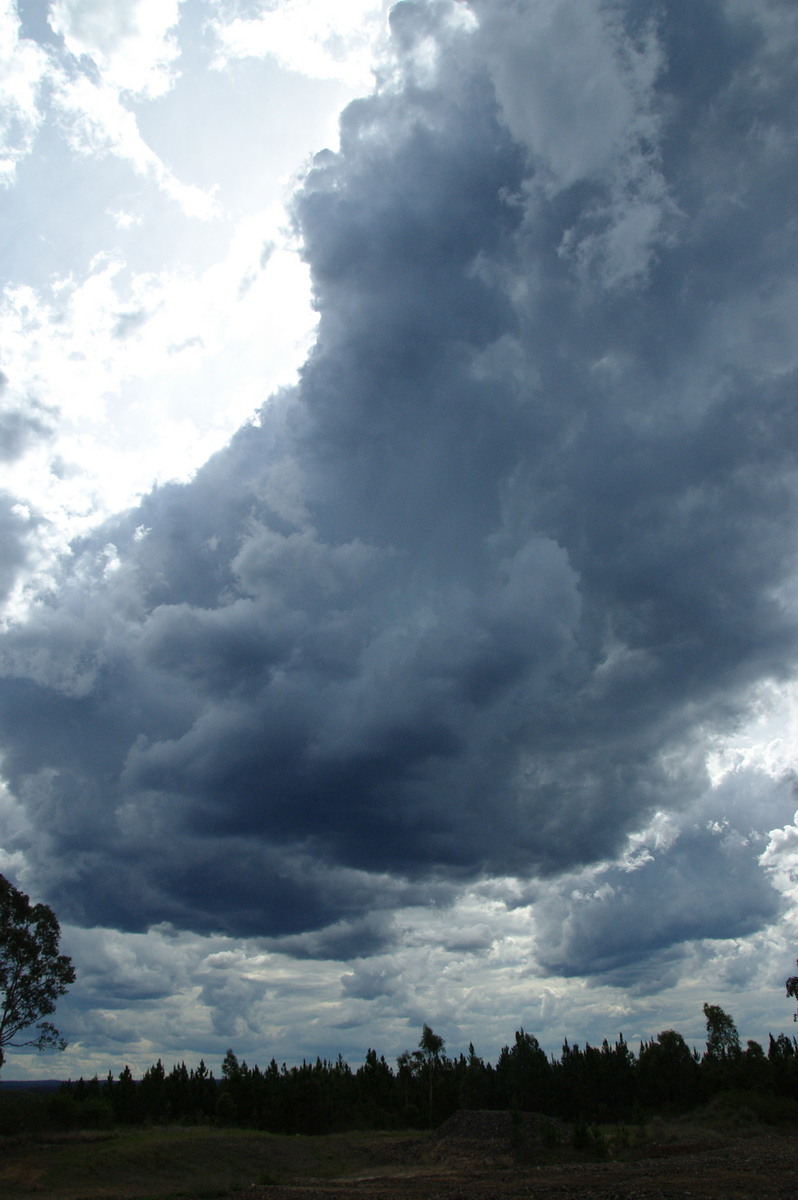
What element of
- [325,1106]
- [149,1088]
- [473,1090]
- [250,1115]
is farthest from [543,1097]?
[149,1088]

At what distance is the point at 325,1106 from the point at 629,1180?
66440mm

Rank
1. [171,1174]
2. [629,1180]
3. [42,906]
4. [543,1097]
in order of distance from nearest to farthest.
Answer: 1. [629,1180]
2. [171,1174]
3. [42,906]
4. [543,1097]

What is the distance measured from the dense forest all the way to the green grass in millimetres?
14416

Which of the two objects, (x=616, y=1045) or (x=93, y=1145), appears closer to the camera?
(x=93, y=1145)

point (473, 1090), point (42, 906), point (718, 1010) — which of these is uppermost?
point (42, 906)

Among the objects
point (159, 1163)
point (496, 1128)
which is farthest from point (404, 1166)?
point (159, 1163)

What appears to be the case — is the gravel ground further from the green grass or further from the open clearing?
the green grass

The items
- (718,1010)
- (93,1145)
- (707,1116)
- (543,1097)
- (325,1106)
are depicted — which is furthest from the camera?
(718,1010)

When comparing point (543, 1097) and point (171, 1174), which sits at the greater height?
point (171, 1174)

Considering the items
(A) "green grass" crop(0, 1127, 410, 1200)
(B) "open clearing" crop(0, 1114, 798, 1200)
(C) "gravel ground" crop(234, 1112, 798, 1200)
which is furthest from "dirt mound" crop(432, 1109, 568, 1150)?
(A) "green grass" crop(0, 1127, 410, 1200)

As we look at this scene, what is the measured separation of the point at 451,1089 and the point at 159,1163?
71295 mm

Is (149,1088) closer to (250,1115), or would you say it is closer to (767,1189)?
(250,1115)

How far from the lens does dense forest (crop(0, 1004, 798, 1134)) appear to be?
84.9 meters

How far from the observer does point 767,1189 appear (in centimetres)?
3028
